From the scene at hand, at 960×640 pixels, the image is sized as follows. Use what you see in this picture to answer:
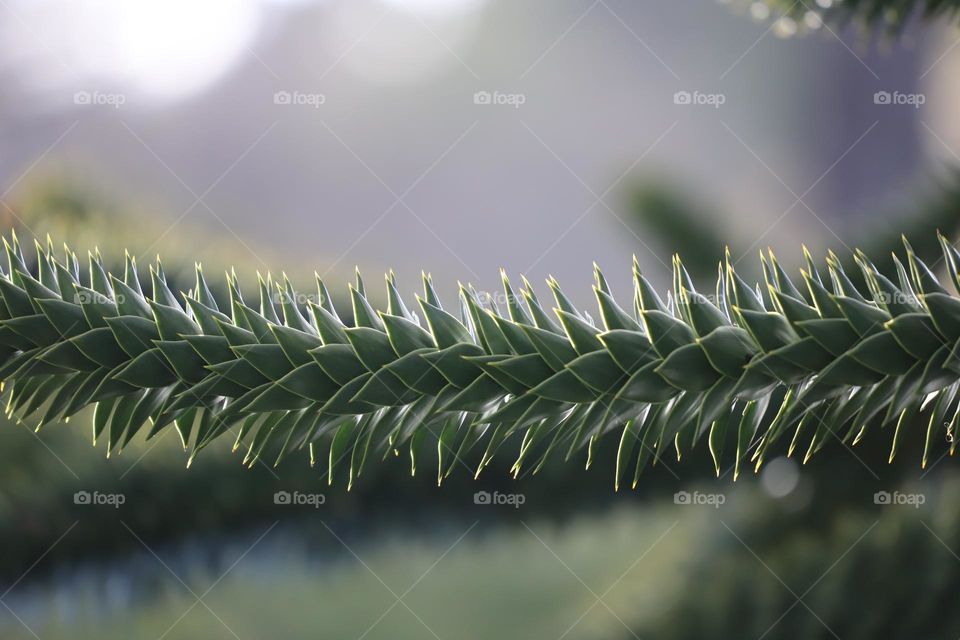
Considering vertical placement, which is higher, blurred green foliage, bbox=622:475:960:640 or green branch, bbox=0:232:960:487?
green branch, bbox=0:232:960:487

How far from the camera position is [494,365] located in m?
0.25

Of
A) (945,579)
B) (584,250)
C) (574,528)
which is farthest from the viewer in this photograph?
(584,250)

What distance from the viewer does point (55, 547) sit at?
0.69 m

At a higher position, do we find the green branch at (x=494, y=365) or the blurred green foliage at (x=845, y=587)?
the green branch at (x=494, y=365)

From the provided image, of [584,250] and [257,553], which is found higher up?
[584,250]

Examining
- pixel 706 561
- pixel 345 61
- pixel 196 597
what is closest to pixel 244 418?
pixel 706 561

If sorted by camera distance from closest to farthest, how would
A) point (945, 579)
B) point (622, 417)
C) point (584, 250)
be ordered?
point (622, 417) < point (945, 579) < point (584, 250)

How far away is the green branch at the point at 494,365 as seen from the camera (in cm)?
25

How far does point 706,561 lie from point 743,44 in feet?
9.84

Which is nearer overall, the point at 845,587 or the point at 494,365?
the point at 494,365

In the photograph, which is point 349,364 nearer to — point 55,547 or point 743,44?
point 55,547

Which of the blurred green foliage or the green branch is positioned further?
the blurred green foliage

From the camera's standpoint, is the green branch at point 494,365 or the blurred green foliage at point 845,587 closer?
the green branch at point 494,365

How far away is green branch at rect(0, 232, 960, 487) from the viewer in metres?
0.25
